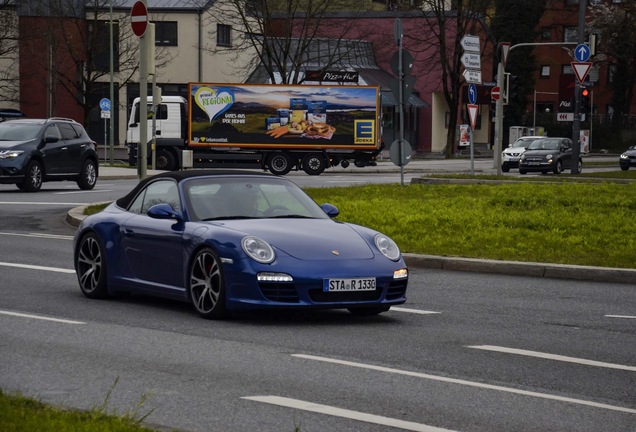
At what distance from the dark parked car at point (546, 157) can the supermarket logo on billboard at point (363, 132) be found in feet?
24.2

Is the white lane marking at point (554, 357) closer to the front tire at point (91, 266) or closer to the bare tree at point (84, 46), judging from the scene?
the front tire at point (91, 266)

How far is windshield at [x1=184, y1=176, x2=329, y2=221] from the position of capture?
11727 mm

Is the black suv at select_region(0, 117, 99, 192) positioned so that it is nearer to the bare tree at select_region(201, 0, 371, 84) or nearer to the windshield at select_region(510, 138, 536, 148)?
the bare tree at select_region(201, 0, 371, 84)

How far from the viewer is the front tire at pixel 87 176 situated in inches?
1320

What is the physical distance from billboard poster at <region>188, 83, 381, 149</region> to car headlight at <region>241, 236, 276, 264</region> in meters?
39.3

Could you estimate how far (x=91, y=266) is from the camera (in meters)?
12.8

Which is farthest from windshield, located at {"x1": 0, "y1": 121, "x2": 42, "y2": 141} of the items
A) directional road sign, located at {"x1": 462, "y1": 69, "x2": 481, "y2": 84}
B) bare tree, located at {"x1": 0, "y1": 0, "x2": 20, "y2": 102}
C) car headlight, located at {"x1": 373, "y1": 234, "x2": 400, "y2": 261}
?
bare tree, located at {"x1": 0, "y1": 0, "x2": 20, "y2": 102}

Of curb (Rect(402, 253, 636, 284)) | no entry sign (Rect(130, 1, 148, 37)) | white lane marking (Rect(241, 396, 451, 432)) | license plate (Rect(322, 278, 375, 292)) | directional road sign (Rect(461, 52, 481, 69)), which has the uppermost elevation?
no entry sign (Rect(130, 1, 148, 37))

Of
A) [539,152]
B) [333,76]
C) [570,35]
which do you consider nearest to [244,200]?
[539,152]

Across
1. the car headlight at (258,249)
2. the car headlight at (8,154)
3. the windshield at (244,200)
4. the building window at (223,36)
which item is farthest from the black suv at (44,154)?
the building window at (223,36)

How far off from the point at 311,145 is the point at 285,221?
128 feet

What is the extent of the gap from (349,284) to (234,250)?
0.97 m

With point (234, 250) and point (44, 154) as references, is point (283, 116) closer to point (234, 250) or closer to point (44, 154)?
point (44, 154)

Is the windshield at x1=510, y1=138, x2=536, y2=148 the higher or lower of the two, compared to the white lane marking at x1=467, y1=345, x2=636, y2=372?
lower
